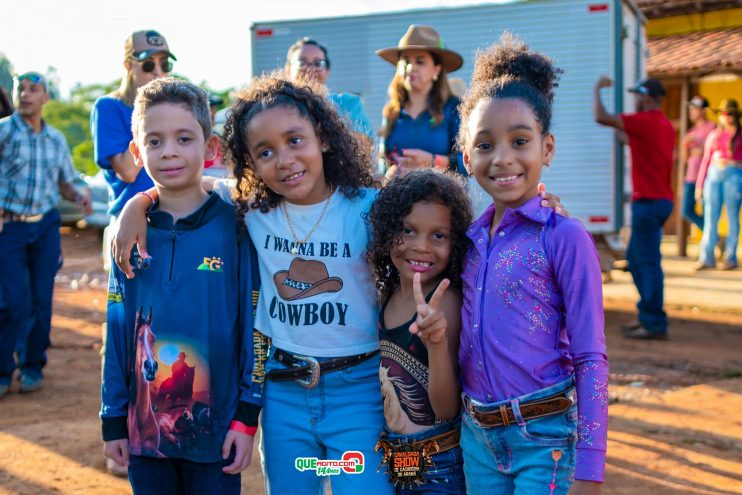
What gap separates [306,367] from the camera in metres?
2.40

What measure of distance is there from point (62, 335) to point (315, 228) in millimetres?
6427

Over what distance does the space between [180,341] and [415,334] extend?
2.40 feet

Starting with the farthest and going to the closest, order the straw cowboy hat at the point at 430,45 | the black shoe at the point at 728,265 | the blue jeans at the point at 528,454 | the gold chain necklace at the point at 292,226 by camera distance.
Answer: the black shoe at the point at 728,265 → the straw cowboy hat at the point at 430,45 → the gold chain necklace at the point at 292,226 → the blue jeans at the point at 528,454

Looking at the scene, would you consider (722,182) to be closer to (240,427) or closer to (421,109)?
(421,109)

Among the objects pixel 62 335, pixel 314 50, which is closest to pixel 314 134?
pixel 314 50

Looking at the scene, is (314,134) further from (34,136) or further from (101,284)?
(101,284)

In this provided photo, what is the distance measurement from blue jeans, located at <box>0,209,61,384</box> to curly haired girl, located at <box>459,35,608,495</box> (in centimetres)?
443

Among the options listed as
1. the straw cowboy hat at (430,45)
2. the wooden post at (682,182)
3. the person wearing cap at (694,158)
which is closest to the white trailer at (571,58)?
the person wearing cap at (694,158)

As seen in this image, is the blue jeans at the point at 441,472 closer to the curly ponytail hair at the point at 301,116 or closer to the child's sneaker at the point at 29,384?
the curly ponytail hair at the point at 301,116

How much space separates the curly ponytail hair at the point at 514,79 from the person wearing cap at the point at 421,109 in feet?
5.65

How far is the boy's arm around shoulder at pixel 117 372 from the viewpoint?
2.48 meters

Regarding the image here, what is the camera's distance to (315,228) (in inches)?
98.4

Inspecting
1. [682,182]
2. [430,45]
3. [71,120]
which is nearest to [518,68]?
[430,45]

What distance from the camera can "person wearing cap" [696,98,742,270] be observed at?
11219mm
